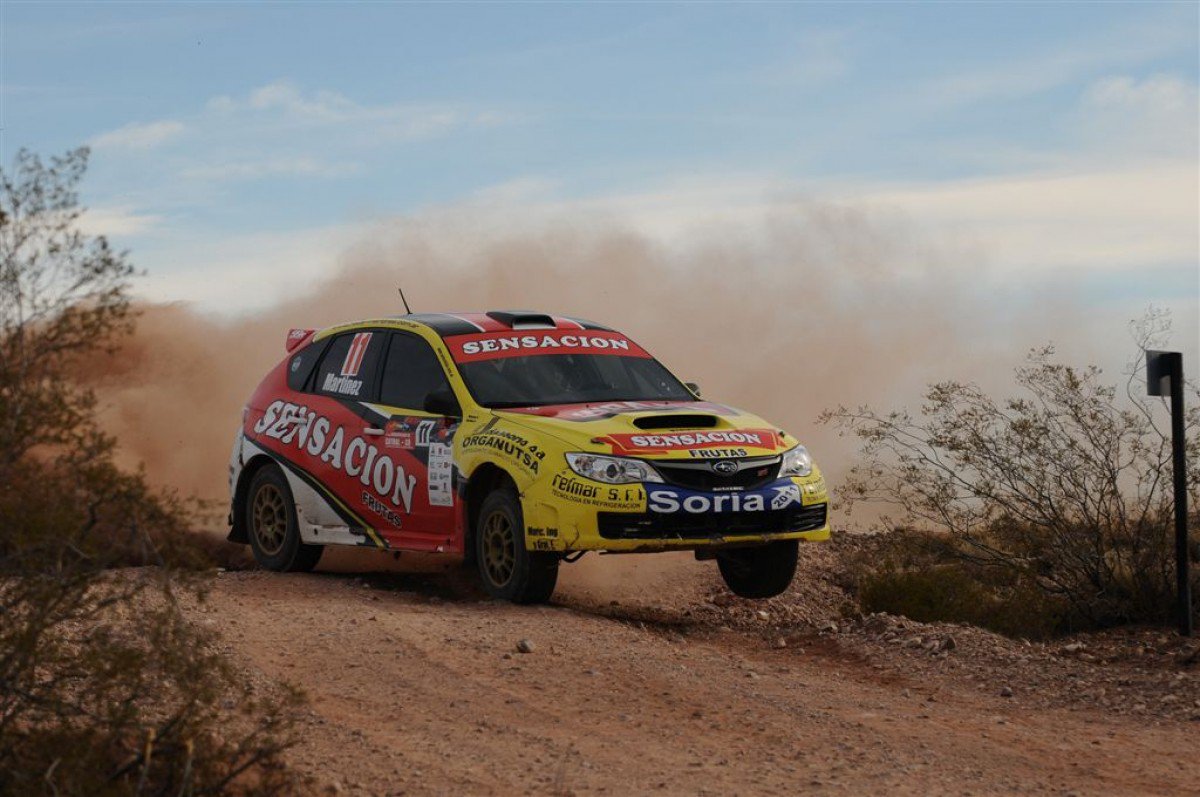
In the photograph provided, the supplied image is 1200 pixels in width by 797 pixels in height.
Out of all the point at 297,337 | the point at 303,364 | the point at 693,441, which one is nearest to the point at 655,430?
the point at 693,441

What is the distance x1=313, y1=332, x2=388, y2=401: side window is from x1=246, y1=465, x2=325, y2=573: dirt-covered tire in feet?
2.57

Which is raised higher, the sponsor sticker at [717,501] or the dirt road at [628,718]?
the sponsor sticker at [717,501]

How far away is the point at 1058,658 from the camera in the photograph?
10.4 metres

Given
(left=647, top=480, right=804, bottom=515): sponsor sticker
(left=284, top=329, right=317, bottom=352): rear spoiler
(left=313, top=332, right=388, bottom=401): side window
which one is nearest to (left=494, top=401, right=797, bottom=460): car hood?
(left=647, top=480, right=804, bottom=515): sponsor sticker

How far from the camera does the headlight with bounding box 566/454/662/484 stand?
9953 millimetres

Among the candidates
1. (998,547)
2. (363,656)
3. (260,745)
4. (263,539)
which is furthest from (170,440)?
(260,745)

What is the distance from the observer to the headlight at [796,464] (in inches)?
414

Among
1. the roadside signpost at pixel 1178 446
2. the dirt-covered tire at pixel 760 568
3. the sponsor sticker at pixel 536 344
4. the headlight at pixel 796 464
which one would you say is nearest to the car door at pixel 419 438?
the sponsor sticker at pixel 536 344

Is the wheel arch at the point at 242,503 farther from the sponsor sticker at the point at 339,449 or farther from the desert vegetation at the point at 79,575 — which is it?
the desert vegetation at the point at 79,575

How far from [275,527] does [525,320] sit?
100 inches

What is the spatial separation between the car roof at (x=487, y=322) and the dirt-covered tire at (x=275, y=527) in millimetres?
1400

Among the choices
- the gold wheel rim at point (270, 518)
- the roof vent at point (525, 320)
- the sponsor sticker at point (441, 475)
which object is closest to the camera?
the sponsor sticker at point (441, 475)

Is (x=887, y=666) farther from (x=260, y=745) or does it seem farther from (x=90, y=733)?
(x=90, y=733)

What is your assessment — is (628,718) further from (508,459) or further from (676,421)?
(676,421)
